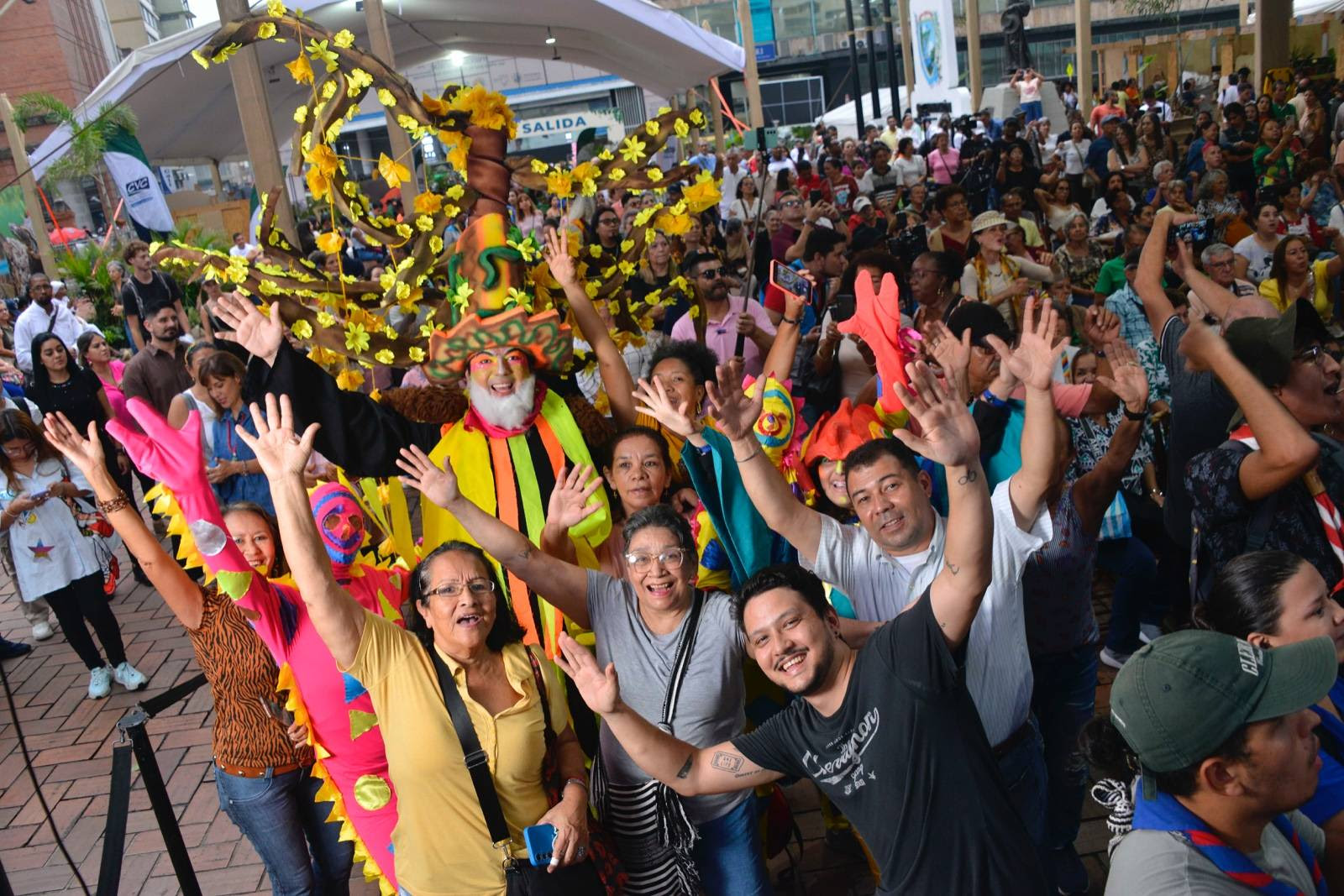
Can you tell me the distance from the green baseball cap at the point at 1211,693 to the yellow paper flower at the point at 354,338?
9.33 feet

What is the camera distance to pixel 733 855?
9.11 feet

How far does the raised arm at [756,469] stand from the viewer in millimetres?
2703

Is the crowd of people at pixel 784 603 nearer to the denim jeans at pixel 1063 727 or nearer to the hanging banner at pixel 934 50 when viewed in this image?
the denim jeans at pixel 1063 727

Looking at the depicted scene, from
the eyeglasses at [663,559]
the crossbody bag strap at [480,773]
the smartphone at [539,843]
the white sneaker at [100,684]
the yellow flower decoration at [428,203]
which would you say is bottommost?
the white sneaker at [100,684]

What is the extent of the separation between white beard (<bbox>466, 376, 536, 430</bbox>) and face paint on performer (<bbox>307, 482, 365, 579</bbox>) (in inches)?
21.7

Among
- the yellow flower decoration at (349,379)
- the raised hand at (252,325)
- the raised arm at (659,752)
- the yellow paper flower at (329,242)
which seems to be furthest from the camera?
the yellow flower decoration at (349,379)

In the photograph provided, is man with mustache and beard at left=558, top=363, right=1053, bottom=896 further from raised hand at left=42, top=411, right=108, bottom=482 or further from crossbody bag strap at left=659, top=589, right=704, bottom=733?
raised hand at left=42, top=411, right=108, bottom=482

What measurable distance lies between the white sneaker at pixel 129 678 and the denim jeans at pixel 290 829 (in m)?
2.79

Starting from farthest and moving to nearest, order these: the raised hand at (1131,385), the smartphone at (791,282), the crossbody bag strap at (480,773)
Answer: the smartphone at (791,282) → the raised hand at (1131,385) → the crossbody bag strap at (480,773)

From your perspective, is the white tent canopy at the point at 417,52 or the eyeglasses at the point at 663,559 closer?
the eyeglasses at the point at 663,559

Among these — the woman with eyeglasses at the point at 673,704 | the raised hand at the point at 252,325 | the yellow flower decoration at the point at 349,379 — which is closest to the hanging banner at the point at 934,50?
the yellow flower decoration at the point at 349,379

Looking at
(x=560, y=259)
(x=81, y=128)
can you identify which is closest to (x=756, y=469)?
(x=560, y=259)

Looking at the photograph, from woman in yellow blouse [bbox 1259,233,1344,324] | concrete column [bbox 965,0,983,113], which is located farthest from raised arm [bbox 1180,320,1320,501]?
concrete column [bbox 965,0,983,113]

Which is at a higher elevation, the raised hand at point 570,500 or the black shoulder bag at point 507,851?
the raised hand at point 570,500
